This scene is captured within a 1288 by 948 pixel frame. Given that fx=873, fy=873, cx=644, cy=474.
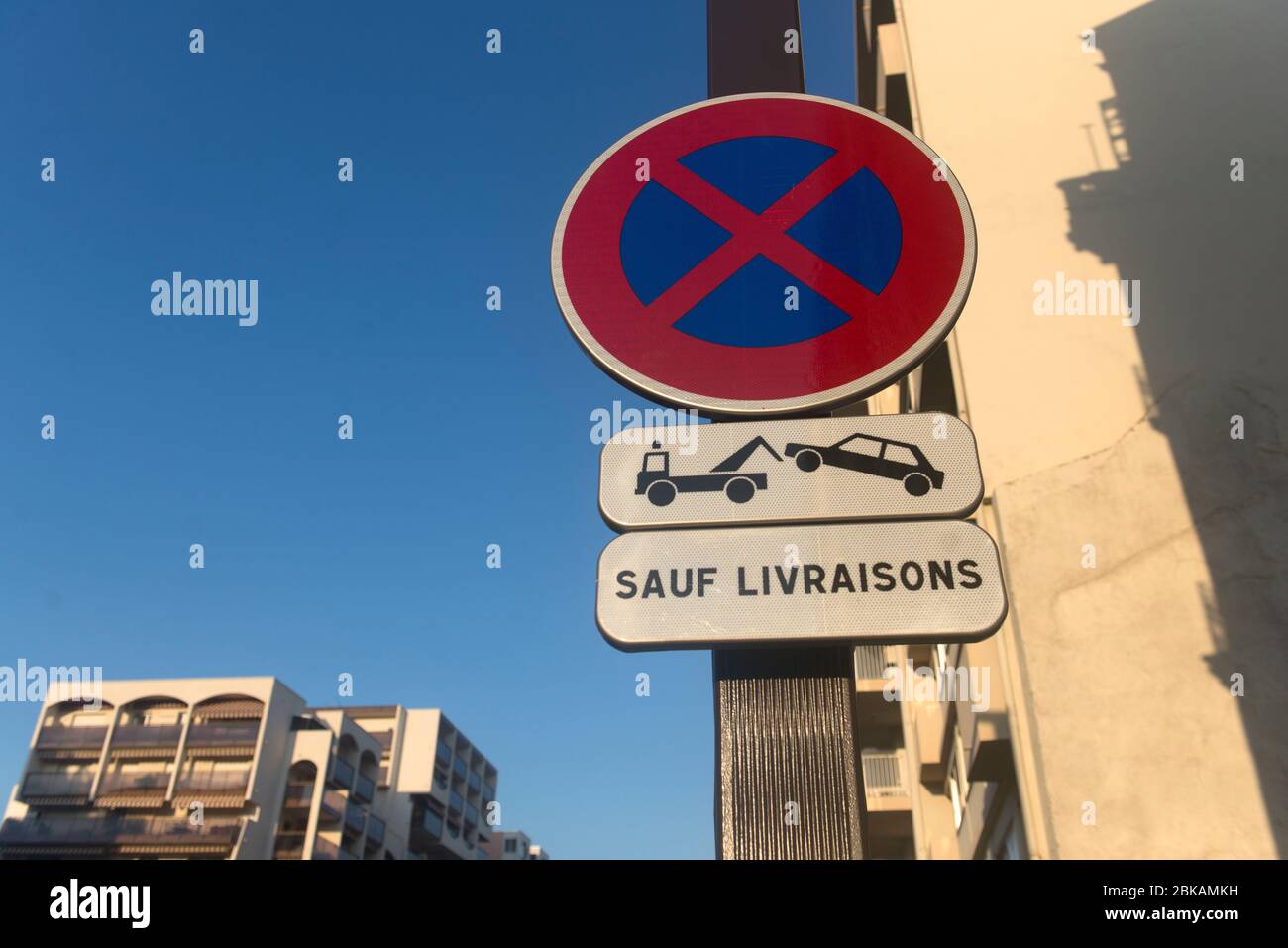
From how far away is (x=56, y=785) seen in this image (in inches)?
2039

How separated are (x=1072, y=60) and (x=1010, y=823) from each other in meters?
8.10

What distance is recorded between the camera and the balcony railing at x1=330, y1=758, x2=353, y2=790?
5128cm

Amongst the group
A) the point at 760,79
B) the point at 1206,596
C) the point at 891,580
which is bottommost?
the point at 891,580

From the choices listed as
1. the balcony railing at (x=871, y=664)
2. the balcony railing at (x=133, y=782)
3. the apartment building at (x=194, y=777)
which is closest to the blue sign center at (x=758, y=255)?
Result: the balcony railing at (x=871, y=664)

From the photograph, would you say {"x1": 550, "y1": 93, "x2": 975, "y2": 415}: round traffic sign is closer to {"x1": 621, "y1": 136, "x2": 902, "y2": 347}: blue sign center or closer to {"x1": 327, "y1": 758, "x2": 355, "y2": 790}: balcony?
{"x1": 621, "y1": 136, "x2": 902, "y2": 347}: blue sign center

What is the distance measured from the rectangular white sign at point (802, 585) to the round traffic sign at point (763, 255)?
0.89 feet

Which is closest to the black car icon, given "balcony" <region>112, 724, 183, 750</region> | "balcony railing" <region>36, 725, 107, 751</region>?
"balcony" <region>112, 724, 183, 750</region>

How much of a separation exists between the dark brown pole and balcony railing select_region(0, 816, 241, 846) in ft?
176

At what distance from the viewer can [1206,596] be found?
22.0ft

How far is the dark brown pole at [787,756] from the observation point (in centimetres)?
111

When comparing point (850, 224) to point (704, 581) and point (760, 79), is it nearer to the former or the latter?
point (760, 79)

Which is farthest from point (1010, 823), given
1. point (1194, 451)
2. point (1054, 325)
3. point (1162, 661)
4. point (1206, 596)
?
point (1054, 325)

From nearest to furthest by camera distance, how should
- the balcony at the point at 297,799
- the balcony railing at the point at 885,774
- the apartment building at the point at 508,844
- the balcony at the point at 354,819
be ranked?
the balcony railing at the point at 885,774 < the balcony at the point at 297,799 < the balcony at the point at 354,819 < the apartment building at the point at 508,844
